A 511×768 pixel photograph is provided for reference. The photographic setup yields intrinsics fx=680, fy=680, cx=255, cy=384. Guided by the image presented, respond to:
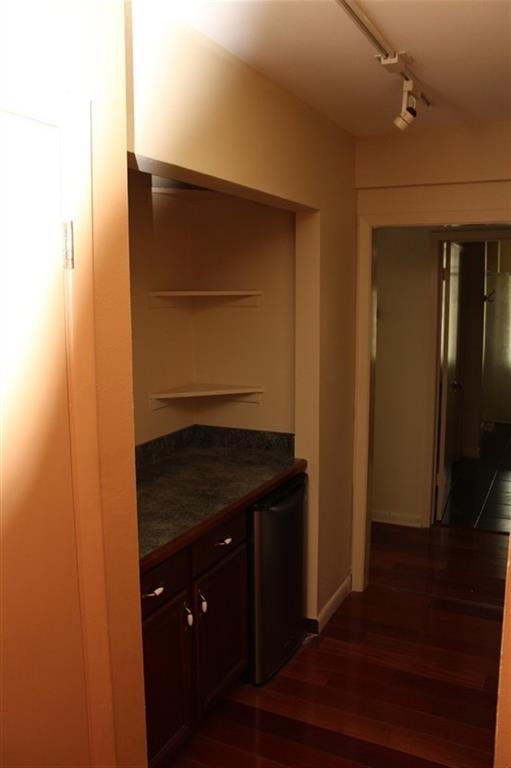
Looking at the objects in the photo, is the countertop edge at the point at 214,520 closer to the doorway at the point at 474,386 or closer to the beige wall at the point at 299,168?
the beige wall at the point at 299,168

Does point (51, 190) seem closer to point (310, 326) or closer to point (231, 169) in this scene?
point (231, 169)

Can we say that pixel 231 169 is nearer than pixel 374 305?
Yes

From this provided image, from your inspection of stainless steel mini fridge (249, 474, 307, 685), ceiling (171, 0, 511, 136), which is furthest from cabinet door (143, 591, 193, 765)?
ceiling (171, 0, 511, 136)

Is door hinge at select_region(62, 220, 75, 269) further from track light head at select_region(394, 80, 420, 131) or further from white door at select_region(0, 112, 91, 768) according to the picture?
track light head at select_region(394, 80, 420, 131)

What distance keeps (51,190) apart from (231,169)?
0.94 metres

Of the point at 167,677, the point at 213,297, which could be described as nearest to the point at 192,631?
the point at 167,677

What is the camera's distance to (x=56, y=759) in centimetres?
160

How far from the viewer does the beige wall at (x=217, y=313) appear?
10.7 feet

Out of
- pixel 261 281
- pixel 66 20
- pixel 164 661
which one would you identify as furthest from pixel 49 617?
pixel 261 281

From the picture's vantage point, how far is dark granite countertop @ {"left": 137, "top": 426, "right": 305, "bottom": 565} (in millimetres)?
2434

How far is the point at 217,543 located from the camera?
2594 millimetres

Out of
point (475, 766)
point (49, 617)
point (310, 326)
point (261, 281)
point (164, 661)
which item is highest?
point (261, 281)

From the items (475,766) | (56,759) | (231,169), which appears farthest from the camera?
(475,766)

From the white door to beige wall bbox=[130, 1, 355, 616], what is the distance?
46 cm
